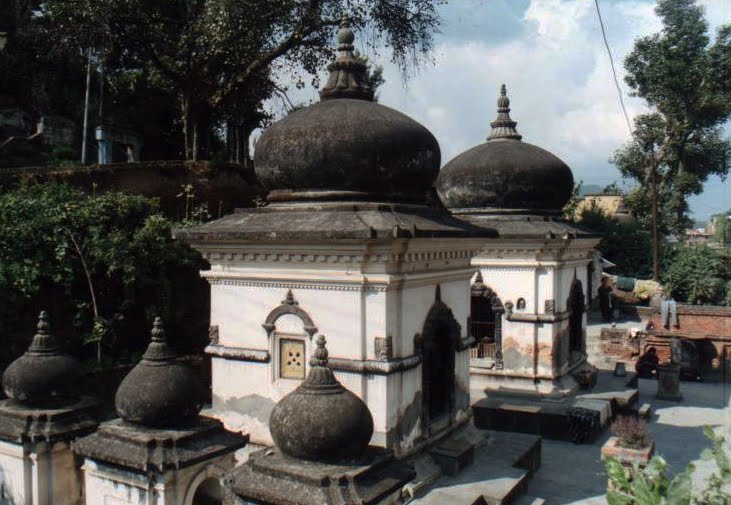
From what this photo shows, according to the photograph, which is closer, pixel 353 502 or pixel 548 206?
pixel 353 502

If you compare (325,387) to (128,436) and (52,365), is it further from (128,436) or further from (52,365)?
(52,365)

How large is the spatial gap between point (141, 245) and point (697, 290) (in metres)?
21.9

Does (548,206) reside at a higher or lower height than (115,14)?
lower

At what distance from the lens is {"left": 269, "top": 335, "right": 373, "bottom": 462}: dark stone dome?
206 inches

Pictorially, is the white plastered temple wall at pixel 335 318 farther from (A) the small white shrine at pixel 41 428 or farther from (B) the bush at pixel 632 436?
(B) the bush at pixel 632 436

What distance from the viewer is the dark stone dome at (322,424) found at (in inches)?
206

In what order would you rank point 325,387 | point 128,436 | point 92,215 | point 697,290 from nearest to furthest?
point 325,387
point 128,436
point 92,215
point 697,290

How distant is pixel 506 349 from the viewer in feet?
46.4

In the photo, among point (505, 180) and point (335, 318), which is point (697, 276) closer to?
point (505, 180)

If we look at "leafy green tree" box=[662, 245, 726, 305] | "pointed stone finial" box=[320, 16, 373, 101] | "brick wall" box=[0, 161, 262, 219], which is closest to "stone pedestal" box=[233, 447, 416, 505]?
"pointed stone finial" box=[320, 16, 373, 101]

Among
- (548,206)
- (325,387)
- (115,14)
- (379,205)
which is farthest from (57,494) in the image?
(115,14)

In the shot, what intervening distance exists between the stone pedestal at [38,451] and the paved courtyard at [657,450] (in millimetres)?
5623

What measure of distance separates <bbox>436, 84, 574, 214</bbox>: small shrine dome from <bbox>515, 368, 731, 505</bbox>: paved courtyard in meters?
4.81

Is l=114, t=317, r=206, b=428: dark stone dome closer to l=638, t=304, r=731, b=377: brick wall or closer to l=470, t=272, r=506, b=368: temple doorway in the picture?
l=470, t=272, r=506, b=368: temple doorway
